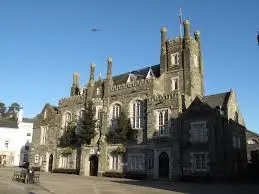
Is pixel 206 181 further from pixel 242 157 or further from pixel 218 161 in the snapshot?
pixel 242 157

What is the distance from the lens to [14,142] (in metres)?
74.6

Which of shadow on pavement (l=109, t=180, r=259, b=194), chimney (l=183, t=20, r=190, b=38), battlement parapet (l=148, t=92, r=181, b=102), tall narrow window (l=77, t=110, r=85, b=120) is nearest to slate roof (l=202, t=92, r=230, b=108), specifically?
battlement parapet (l=148, t=92, r=181, b=102)

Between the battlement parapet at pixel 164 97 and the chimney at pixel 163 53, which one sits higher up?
the chimney at pixel 163 53

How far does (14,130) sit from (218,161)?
176 feet

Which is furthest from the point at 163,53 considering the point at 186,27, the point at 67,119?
the point at 67,119

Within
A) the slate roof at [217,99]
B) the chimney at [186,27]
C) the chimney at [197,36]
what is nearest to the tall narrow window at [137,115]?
the slate roof at [217,99]

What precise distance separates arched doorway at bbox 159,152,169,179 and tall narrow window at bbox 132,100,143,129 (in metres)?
5.78

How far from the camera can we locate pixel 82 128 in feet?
154

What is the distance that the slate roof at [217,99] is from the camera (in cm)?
3955

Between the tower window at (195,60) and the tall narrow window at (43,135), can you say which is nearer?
the tower window at (195,60)

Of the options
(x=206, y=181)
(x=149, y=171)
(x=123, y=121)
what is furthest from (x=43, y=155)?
(x=206, y=181)

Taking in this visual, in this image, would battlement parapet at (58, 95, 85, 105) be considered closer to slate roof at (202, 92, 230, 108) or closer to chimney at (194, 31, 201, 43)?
chimney at (194, 31, 201, 43)

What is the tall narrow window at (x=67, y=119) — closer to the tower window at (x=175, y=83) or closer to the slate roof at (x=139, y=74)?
the slate roof at (x=139, y=74)

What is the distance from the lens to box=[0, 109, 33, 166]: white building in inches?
2869
